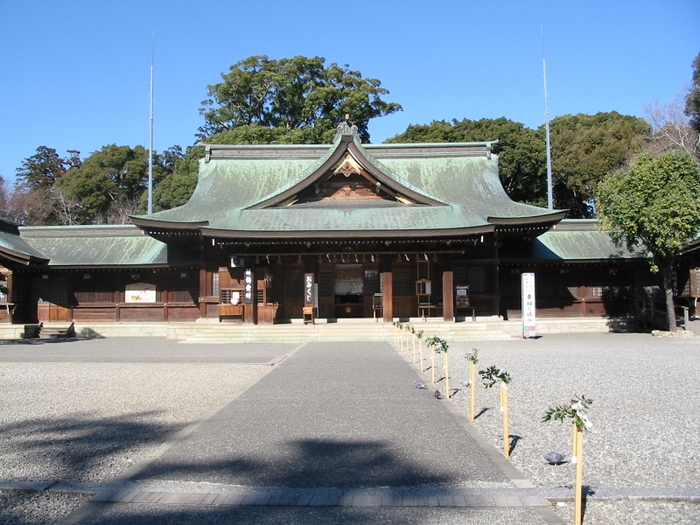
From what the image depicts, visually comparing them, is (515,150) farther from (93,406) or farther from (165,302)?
(93,406)

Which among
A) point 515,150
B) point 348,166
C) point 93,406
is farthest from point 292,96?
point 93,406

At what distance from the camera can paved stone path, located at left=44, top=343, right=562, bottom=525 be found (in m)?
4.38

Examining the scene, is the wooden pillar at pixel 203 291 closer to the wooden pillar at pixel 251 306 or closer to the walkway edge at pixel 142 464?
the wooden pillar at pixel 251 306

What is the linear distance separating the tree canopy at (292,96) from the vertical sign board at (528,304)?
30.1 m

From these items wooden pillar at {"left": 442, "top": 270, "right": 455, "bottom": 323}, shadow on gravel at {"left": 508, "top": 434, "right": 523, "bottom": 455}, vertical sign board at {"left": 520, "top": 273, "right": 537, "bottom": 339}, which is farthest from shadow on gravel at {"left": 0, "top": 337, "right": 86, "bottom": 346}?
shadow on gravel at {"left": 508, "top": 434, "right": 523, "bottom": 455}

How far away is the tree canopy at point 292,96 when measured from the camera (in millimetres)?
47750

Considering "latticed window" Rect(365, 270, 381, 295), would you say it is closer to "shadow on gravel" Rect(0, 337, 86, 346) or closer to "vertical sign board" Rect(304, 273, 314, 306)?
"vertical sign board" Rect(304, 273, 314, 306)

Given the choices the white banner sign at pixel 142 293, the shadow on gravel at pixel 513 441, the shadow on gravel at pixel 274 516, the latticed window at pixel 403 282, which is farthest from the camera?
the white banner sign at pixel 142 293

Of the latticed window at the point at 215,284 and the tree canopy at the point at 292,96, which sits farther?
the tree canopy at the point at 292,96

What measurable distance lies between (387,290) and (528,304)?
496 centimetres

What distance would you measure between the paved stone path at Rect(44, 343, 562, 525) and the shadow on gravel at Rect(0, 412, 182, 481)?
1.03 feet

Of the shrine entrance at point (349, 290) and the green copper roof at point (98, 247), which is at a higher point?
the green copper roof at point (98, 247)

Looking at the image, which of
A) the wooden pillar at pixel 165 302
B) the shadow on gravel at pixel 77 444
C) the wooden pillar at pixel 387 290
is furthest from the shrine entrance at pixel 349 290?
the shadow on gravel at pixel 77 444

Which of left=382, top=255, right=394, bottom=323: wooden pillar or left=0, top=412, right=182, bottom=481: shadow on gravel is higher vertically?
left=382, top=255, right=394, bottom=323: wooden pillar
